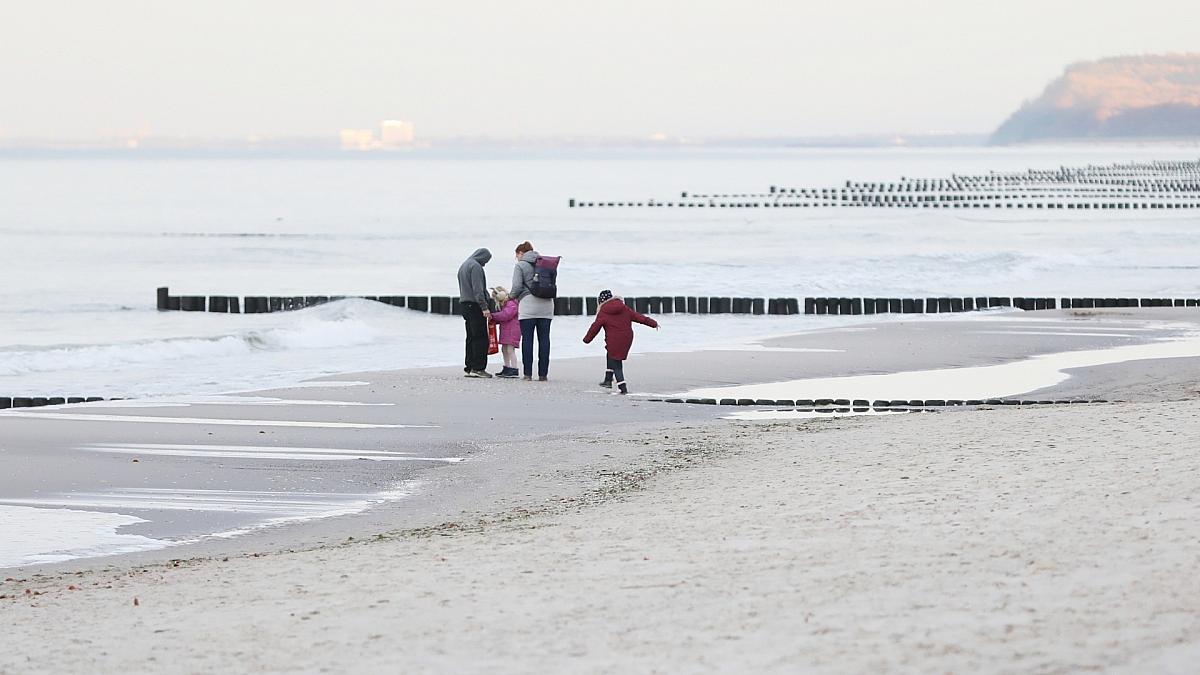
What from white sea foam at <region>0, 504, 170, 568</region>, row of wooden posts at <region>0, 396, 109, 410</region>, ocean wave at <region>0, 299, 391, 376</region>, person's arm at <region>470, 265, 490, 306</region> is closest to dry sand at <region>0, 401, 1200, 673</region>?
white sea foam at <region>0, 504, 170, 568</region>

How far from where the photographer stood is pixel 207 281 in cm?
4562

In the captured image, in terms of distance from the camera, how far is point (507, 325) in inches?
663

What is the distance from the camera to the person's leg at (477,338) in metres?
16.8

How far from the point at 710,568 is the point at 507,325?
956cm

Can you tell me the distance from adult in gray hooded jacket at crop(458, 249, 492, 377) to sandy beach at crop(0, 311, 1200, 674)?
3923mm

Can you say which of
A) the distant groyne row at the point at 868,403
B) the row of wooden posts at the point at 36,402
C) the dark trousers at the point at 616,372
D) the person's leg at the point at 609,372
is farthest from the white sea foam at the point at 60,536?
the person's leg at the point at 609,372

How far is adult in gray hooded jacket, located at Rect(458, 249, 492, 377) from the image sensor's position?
16.5 metres

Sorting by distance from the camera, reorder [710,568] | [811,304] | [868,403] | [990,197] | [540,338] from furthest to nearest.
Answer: [990,197] → [811,304] → [540,338] → [868,403] → [710,568]

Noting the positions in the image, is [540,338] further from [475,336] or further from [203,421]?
[203,421]

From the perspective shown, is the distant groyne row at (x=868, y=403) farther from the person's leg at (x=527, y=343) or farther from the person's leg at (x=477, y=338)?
the person's leg at (x=477, y=338)

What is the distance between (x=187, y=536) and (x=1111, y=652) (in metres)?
5.63

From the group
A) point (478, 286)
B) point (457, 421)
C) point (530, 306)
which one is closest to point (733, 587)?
point (457, 421)

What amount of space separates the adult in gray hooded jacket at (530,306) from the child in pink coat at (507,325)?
16 centimetres

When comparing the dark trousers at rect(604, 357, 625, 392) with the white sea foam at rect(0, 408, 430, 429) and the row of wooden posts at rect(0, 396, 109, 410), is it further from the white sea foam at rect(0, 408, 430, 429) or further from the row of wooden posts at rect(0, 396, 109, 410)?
the row of wooden posts at rect(0, 396, 109, 410)
